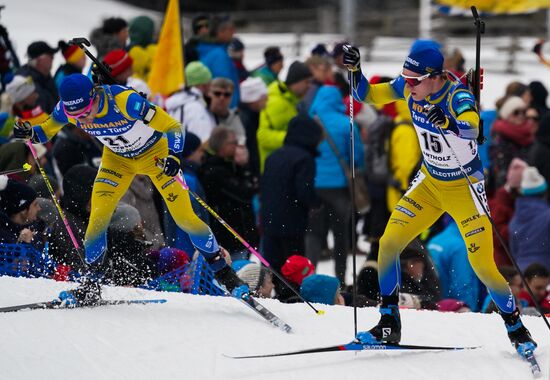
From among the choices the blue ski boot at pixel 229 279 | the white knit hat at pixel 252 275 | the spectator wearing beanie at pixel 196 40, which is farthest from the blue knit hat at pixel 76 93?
the spectator wearing beanie at pixel 196 40

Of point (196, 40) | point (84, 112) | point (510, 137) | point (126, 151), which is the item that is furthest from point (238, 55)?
point (84, 112)

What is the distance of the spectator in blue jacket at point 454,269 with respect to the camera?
8703 mm

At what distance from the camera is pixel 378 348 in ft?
21.1

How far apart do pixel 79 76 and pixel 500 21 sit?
22646mm

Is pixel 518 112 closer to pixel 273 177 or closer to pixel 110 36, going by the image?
pixel 273 177

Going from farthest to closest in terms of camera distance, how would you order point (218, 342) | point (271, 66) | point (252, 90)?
point (271, 66), point (252, 90), point (218, 342)

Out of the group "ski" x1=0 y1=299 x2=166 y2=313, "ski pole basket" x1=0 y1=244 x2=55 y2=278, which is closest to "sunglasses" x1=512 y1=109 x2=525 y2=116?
"ski" x1=0 y1=299 x2=166 y2=313

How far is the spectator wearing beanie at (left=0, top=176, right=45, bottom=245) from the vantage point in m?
7.94

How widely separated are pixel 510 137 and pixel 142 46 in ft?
14.6

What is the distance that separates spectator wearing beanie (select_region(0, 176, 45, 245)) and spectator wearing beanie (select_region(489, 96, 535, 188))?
17.1 ft

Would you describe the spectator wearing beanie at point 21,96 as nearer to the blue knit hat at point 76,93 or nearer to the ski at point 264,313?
the blue knit hat at point 76,93

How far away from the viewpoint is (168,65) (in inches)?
436

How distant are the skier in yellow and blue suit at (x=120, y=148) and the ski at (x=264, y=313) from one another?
9 centimetres

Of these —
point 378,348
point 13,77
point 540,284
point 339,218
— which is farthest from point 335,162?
point 378,348
